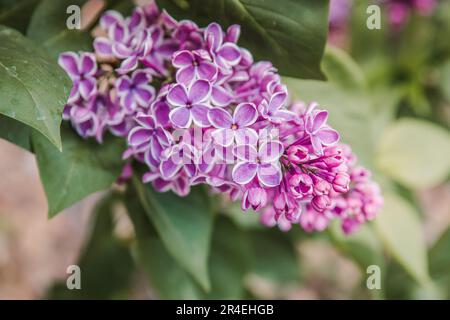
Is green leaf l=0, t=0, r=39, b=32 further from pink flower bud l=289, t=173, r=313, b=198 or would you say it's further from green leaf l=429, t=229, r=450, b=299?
green leaf l=429, t=229, r=450, b=299

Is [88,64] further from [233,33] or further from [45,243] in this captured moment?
[45,243]

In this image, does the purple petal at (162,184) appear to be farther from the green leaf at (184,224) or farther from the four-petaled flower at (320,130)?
the four-petaled flower at (320,130)

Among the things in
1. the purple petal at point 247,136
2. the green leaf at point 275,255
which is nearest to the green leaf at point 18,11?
the purple petal at point 247,136

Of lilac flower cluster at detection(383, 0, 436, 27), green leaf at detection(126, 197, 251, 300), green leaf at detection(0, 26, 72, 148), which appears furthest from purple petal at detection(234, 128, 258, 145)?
lilac flower cluster at detection(383, 0, 436, 27)

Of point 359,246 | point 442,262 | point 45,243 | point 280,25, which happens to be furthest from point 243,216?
point 45,243

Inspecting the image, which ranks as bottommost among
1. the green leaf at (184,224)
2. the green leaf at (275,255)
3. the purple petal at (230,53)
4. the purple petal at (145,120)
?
the green leaf at (275,255)

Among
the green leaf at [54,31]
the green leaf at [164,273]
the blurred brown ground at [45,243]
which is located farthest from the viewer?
the blurred brown ground at [45,243]
